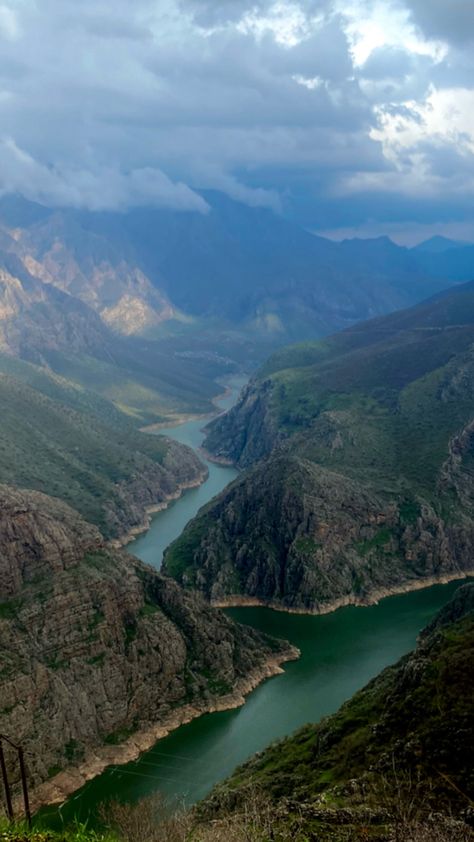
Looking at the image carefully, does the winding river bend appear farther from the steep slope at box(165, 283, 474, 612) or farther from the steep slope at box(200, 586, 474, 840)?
the steep slope at box(200, 586, 474, 840)

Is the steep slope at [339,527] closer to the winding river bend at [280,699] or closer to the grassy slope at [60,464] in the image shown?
the winding river bend at [280,699]

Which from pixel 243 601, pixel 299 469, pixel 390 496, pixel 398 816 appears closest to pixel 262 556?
pixel 243 601

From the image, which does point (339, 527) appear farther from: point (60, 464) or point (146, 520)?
point (60, 464)

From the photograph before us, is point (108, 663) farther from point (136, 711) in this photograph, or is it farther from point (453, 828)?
point (453, 828)

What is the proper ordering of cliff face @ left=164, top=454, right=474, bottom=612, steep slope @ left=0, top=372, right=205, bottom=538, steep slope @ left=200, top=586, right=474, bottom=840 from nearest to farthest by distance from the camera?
steep slope @ left=200, top=586, right=474, bottom=840 < cliff face @ left=164, top=454, right=474, bottom=612 < steep slope @ left=0, top=372, right=205, bottom=538

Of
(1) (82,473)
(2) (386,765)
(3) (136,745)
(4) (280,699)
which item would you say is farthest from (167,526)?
(2) (386,765)

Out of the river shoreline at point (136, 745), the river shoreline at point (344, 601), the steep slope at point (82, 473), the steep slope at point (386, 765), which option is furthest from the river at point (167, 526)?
the steep slope at point (386, 765)

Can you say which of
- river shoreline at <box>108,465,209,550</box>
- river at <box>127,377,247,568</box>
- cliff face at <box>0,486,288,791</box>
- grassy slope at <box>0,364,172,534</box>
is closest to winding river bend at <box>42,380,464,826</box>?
cliff face at <box>0,486,288,791</box>
